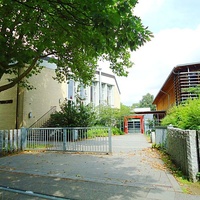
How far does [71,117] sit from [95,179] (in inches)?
428

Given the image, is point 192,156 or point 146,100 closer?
point 192,156

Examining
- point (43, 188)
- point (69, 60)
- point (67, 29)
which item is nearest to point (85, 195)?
point (43, 188)

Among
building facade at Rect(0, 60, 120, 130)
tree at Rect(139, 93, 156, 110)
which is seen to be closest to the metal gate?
building facade at Rect(0, 60, 120, 130)

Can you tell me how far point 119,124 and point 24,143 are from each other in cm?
1781

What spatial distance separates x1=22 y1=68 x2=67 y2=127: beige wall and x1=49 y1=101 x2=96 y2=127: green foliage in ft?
5.57

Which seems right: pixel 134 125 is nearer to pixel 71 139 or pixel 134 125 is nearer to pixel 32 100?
pixel 32 100

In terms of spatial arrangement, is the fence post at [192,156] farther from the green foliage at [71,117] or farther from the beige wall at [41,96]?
the beige wall at [41,96]

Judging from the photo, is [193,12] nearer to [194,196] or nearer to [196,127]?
[196,127]

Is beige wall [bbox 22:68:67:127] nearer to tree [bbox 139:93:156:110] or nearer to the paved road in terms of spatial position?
the paved road

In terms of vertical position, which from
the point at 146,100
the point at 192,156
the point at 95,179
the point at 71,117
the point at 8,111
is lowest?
the point at 95,179

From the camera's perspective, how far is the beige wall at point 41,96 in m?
16.4

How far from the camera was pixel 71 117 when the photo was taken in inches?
622

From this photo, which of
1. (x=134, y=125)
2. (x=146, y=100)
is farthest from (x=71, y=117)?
(x=146, y=100)

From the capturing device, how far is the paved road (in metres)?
4.05
